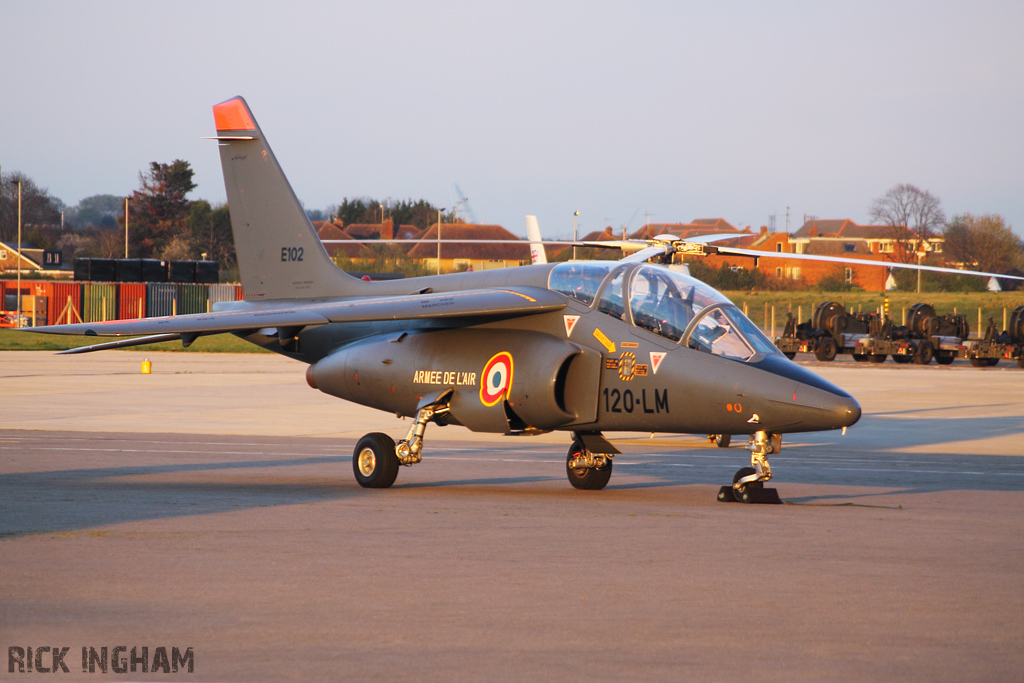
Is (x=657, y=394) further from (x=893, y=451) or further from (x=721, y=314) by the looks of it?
(x=893, y=451)

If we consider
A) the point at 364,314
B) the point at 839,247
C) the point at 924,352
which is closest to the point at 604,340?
the point at 364,314

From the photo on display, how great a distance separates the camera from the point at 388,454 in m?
13.8

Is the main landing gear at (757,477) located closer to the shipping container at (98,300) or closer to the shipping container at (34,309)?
the shipping container at (34,309)

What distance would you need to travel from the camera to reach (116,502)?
1206 cm

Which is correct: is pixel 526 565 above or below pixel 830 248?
below

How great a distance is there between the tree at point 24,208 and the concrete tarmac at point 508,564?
14409 centimetres

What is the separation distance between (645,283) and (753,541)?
400cm

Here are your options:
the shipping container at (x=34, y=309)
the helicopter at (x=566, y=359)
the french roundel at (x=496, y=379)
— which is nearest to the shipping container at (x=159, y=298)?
the shipping container at (x=34, y=309)

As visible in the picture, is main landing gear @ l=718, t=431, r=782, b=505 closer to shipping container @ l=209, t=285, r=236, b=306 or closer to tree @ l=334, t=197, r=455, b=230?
shipping container @ l=209, t=285, r=236, b=306

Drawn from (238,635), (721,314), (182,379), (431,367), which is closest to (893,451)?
(721,314)

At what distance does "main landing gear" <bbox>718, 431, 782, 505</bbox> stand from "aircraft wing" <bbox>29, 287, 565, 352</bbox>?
9.93ft

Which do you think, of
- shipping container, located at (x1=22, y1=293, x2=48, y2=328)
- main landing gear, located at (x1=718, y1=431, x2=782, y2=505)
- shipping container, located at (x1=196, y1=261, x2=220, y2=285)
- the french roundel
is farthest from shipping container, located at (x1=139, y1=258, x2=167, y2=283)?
main landing gear, located at (x1=718, y1=431, x2=782, y2=505)

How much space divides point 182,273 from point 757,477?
197 feet

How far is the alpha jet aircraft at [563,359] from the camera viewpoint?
12078 mm
